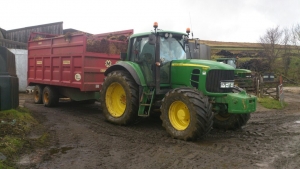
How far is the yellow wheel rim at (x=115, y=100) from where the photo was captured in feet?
25.7

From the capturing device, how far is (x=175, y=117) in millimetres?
6289

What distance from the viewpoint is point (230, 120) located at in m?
6.96

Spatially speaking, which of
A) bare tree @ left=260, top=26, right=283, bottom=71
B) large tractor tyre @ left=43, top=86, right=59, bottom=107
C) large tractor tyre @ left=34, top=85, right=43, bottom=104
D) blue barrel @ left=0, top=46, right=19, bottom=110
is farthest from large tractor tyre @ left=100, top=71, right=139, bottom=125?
bare tree @ left=260, top=26, right=283, bottom=71

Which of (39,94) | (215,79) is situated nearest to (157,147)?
(215,79)

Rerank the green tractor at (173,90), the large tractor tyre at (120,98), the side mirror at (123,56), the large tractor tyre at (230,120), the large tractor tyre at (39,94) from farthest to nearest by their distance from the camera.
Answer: the large tractor tyre at (39,94), the side mirror at (123,56), the large tractor tyre at (120,98), the large tractor tyre at (230,120), the green tractor at (173,90)

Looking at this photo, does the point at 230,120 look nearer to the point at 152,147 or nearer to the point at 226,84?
the point at 226,84

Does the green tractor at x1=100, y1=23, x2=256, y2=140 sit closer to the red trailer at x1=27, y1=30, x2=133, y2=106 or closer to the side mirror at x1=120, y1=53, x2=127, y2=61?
the side mirror at x1=120, y1=53, x2=127, y2=61

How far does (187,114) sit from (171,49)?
1809 millimetres

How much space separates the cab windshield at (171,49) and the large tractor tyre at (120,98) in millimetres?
1002

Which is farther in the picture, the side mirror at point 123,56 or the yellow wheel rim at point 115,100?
the side mirror at point 123,56

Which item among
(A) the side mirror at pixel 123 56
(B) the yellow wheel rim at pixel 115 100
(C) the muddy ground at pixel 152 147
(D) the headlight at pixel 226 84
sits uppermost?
(A) the side mirror at pixel 123 56

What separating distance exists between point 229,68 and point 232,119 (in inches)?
50.0

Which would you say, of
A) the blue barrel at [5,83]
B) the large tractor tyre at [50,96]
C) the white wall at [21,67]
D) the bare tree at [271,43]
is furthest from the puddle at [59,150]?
the bare tree at [271,43]

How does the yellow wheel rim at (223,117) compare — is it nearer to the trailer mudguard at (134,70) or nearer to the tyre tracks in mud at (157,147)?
the tyre tracks in mud at (157,147)
